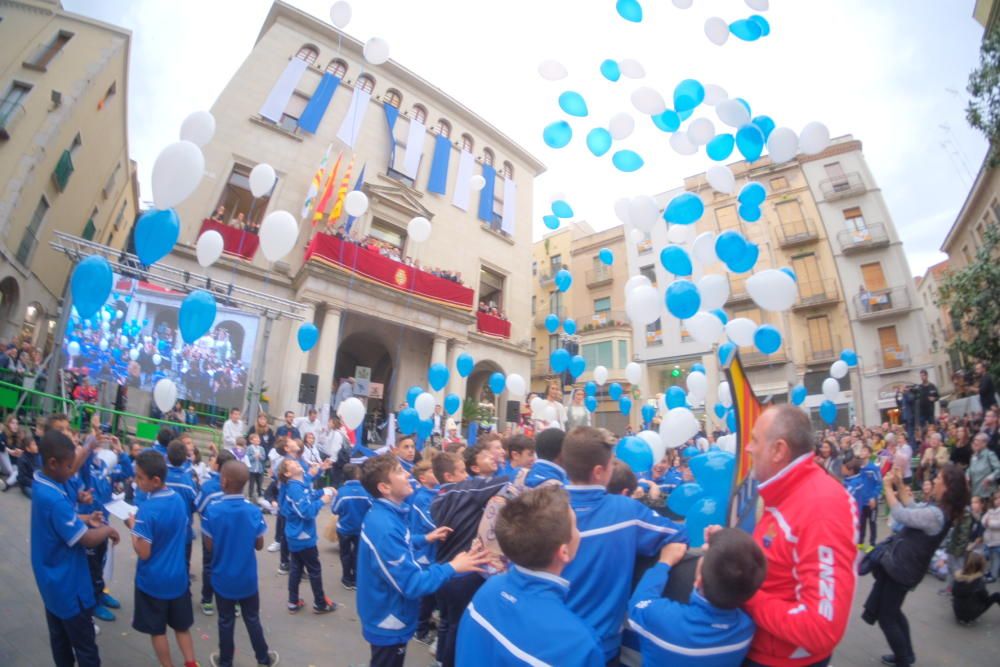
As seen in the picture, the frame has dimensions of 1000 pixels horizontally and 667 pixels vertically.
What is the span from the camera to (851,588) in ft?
4.69

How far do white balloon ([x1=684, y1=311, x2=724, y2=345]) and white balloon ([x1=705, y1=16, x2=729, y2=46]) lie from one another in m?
3.88

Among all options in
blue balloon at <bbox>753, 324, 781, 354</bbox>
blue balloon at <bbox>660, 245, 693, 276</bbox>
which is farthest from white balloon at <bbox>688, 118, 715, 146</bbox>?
blue balloon at <bbox>753, 324, 781, 354</bbox>

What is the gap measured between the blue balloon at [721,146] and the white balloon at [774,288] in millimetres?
1764

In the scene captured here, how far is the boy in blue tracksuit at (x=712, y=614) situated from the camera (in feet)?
4.50

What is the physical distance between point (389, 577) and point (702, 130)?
22.6 ft

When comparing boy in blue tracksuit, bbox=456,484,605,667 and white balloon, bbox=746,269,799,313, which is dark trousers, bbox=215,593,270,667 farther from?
white balloon, bbox=746,269,799,313

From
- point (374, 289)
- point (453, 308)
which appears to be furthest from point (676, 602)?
point (453, 308)

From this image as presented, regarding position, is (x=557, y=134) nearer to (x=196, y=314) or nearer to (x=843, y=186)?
(x=196, y=314)

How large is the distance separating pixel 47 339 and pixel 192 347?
416 inches

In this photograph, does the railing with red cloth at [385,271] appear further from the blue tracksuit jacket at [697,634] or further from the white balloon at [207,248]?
the blue tracksuit jacket at [697,634]

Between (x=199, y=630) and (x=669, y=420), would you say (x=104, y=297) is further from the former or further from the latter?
(x=669, y=420)

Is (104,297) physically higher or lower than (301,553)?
higher

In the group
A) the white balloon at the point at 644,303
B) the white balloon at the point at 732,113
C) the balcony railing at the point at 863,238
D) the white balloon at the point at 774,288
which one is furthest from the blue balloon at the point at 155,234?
the balcony railing at the point at 863,238

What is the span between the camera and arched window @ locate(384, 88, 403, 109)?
19.8 m
